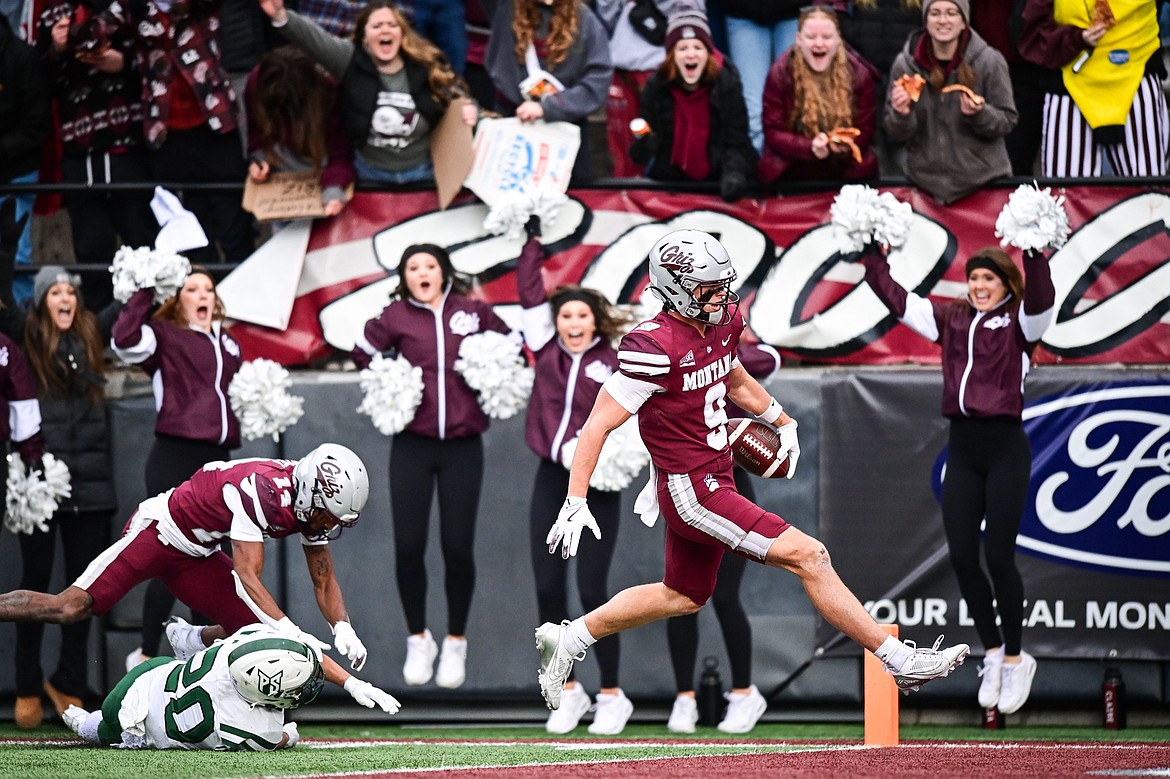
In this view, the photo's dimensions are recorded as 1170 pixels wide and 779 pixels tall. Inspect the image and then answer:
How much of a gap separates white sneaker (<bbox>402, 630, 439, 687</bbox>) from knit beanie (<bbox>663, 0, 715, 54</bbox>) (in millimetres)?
3426

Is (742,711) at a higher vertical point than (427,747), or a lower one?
lower

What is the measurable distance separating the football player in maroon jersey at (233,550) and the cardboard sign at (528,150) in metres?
2.40

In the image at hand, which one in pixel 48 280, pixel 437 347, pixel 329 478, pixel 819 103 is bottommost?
pixel 329 478

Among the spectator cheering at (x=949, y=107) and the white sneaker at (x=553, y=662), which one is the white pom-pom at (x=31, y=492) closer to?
the white sneaker at (x=553, y=662)

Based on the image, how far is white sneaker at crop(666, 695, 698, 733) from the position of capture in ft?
27.1

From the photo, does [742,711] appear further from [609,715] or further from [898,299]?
[898,299]

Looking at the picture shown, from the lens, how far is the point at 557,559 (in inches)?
326

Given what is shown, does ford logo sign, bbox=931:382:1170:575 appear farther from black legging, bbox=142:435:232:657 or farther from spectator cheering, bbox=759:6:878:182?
black legging, bbox=142:435:232:657

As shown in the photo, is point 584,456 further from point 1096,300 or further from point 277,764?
point 1096,300

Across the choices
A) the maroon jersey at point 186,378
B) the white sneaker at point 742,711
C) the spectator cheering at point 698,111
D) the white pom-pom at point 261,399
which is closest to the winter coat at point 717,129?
the spectator cheering at point 698,111

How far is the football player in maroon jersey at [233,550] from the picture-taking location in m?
6.67

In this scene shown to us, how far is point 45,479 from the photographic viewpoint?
8.59m

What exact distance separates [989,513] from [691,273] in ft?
9.07

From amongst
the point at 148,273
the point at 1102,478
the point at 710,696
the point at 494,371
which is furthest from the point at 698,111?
the point at 710,696
